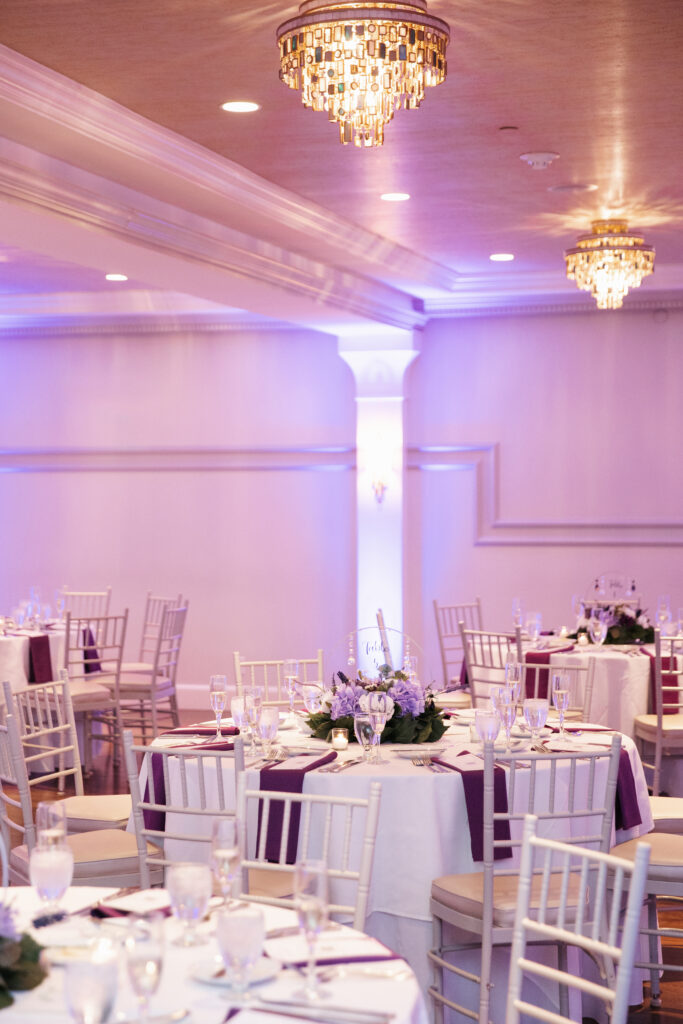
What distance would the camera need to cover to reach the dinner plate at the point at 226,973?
7.64 feet

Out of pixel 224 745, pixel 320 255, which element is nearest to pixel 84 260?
pixel 320 255

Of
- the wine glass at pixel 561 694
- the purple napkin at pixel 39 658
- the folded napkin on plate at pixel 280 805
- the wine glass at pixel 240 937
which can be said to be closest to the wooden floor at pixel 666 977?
the purple napkin at pixel 39 658

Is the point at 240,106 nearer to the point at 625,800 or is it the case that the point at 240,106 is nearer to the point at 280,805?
the point at 280,805

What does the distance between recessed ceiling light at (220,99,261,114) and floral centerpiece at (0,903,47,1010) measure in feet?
11.9

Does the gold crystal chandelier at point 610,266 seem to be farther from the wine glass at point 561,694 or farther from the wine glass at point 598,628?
the wine glass at point 561,694

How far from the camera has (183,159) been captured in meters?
5.73

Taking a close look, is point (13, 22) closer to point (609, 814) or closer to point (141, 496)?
point (609, 814)

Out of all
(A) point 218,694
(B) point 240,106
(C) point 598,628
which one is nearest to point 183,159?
(B) point 240,106

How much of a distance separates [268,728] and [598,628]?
12.1ft

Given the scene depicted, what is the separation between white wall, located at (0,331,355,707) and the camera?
35.2 feet

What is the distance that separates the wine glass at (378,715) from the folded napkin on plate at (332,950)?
162cm

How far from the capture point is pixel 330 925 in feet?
8.65

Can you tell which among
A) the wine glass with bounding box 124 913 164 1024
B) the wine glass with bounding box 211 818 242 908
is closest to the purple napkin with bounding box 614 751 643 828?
Answer: the wine glass with bounding box 211 818 242 908

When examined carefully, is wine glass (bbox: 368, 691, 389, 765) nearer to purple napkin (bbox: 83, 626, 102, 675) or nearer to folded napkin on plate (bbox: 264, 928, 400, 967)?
folded napkin on plate (bbox: 264, 928, 400, 967)
